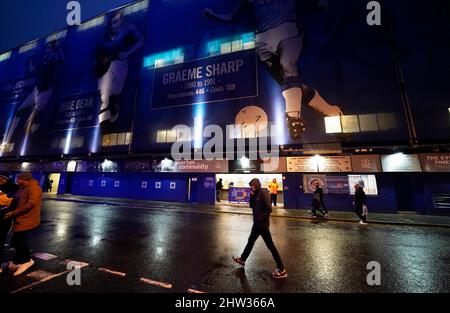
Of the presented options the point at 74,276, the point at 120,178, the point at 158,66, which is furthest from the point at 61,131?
the point at 74,276

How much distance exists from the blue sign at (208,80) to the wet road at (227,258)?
43.7 ft

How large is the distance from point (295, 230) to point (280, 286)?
4965mm

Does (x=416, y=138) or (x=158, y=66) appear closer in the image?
(x=416, y=138)

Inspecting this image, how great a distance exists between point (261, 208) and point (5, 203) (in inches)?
229

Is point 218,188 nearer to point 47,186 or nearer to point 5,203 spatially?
point 5,203

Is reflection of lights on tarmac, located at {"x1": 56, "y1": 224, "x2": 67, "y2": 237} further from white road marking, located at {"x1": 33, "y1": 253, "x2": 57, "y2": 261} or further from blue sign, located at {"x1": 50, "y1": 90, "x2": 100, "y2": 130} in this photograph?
blue sign, located at {"x1": 50, "y1": 90, "x2": 100, "y2": 130}

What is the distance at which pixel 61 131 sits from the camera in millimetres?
23906

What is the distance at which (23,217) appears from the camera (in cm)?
394

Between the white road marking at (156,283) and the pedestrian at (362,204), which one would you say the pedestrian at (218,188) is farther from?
the white road marking at (156,283)

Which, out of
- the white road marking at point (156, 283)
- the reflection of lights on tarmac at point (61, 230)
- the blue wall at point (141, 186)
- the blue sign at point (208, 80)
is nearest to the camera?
the white road marking at point (156, 283)

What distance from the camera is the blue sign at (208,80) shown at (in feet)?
56.4

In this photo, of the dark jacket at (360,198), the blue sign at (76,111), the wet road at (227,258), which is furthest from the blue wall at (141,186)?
the dark jacket at (360,198)

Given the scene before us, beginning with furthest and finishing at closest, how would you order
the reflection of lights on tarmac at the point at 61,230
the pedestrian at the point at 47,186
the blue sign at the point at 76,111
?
the pedestrian at the point at 47,186 < the blue sign at the point at 76,111 < the reflection of lights on tarmac at the point at 61,230

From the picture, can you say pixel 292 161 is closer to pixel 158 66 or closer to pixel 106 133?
pixel 158 66
